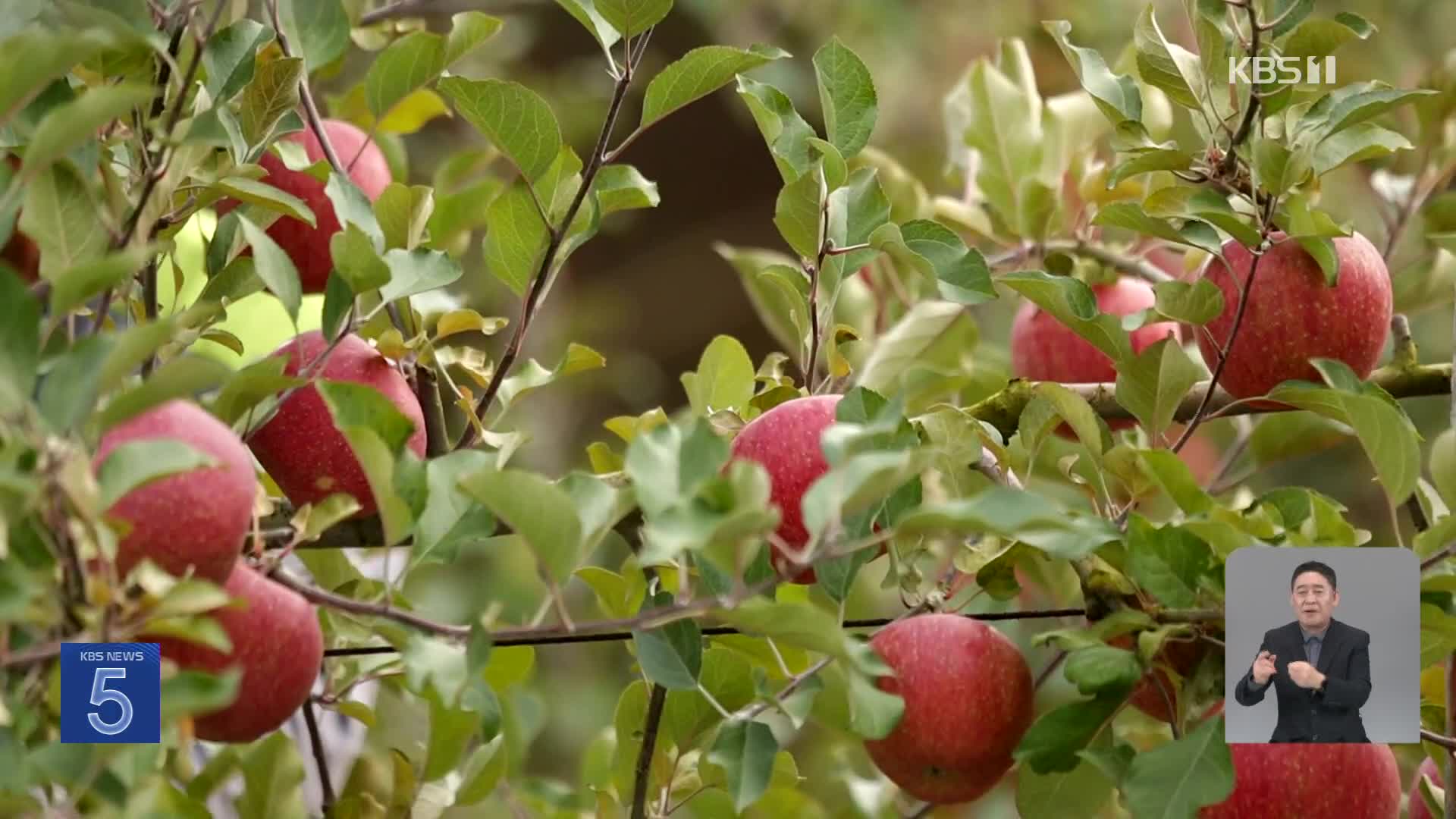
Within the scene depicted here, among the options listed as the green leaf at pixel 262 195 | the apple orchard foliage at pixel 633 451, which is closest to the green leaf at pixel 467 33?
the apple orchard foliage at pixel 633 451

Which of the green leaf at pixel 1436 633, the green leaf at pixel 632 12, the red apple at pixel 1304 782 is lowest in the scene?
the red apple at pixel 1304 782

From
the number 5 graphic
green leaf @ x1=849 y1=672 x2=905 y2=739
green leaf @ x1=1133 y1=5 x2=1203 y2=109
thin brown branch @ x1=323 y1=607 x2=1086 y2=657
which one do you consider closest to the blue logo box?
the number 5 graphic

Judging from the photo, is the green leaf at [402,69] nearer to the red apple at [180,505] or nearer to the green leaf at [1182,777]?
the red apple at [180,505]

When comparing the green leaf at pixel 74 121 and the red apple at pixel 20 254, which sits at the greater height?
the green leaf at pixel 74 121

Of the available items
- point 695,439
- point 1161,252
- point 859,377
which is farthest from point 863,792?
point 1161,252

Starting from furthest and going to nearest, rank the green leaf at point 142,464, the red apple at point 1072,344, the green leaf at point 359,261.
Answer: the red apple at point 1072,344 < the green leaf at point 359,261 < the green leaf at point 142,464

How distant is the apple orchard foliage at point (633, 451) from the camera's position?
42 centimetres

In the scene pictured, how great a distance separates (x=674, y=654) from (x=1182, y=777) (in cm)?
18

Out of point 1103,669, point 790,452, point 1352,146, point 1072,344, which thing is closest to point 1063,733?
point 1103,669

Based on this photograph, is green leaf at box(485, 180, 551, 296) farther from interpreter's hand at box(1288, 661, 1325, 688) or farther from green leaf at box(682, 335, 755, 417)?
interpreter's hand at box(1288, 661, 1325, 688)

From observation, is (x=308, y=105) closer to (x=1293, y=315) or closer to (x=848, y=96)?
(x=848, y=96)

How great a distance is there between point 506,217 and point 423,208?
3 centimetres

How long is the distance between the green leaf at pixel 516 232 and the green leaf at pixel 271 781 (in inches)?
8.0

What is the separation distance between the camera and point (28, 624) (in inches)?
17.3
